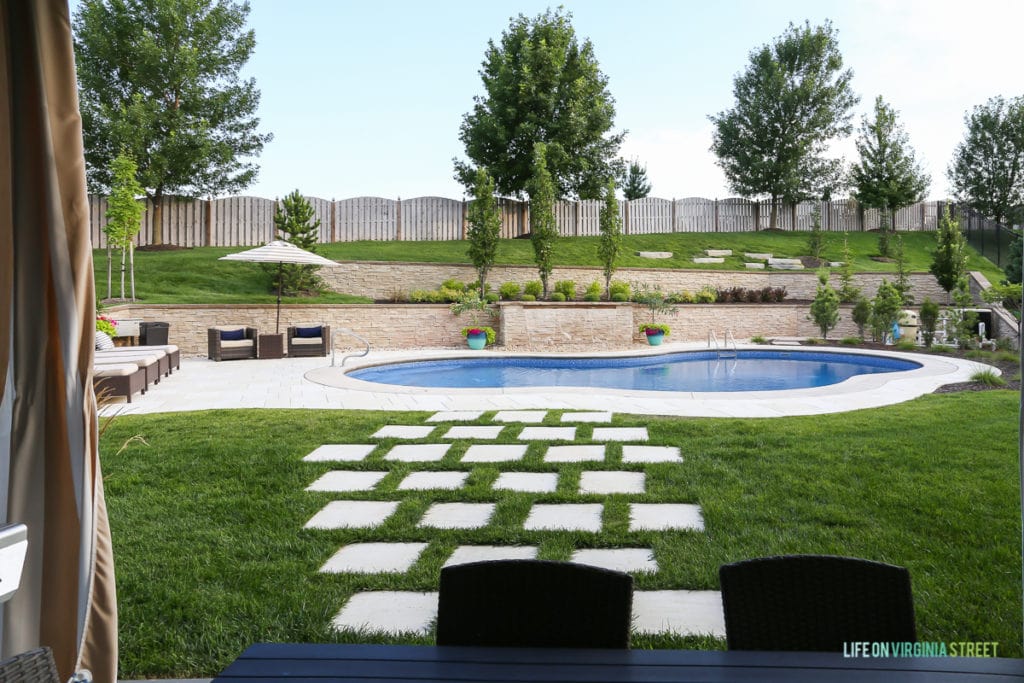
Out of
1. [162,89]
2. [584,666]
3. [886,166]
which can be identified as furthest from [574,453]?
[886,166]

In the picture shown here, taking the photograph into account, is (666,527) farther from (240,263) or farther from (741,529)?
(240,263)

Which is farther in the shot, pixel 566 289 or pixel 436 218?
pixel 436 218

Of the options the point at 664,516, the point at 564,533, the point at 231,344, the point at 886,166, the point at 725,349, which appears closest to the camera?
the point at 564,533

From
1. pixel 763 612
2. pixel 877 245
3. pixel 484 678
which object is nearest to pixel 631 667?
pixel 484 678

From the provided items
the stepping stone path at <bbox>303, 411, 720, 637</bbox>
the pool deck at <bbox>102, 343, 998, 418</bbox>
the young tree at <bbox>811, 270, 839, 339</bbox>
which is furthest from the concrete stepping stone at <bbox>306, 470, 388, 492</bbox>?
the young tree at <bbox>811, 270, 839, 339</bbox>

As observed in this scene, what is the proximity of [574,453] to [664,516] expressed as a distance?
1318 millimetres

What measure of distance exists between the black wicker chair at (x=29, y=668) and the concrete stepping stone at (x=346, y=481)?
2682 millimetres

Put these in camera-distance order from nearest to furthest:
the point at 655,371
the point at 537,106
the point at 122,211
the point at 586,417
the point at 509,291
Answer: the point at 586,417 → the point at 655,371 → the point at 122,211 → the point at 509,291 → the point at 537,106

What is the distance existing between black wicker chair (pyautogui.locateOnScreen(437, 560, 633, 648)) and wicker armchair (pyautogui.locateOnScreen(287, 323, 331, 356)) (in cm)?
1137

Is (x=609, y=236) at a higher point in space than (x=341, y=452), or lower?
higher

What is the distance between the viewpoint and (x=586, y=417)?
589 cm

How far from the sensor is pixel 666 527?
306cm

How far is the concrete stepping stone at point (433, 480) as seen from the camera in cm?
378

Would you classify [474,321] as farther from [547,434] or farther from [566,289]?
[547,434]
